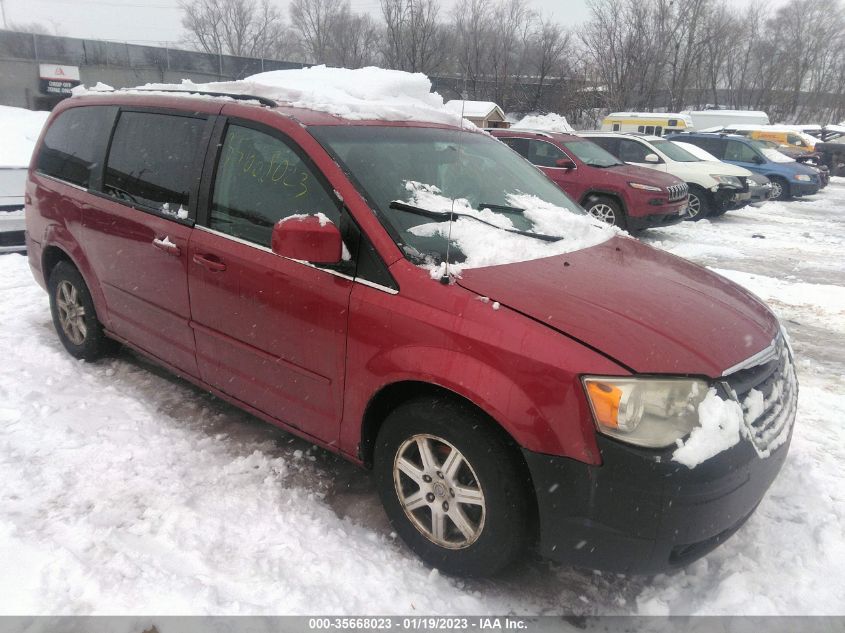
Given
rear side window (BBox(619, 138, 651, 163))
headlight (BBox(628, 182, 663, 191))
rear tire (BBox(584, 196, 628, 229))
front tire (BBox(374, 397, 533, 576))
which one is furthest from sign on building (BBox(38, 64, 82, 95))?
front tire (BBox(374, 397, 533, 576))

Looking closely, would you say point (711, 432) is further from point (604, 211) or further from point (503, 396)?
point (604, 211)

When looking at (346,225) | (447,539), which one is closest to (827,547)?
(447,539)

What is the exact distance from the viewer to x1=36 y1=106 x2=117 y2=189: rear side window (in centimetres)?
402

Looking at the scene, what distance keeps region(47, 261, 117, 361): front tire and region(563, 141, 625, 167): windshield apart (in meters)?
8.05

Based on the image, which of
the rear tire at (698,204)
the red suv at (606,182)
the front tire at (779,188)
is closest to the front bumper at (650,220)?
the red suv at (606,182)

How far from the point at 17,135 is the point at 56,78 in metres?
24.8

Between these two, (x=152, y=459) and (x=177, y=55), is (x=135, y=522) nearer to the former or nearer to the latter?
(x=152, y=459)

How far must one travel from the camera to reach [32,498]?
285 centimetres

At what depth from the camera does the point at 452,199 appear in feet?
9.65

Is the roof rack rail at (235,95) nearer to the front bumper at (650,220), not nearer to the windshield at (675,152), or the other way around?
the front bumper at (650,220)

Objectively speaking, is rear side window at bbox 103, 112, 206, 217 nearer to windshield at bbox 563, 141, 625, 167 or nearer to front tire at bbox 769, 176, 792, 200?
windshield at bbox 563, 141, 625, 167

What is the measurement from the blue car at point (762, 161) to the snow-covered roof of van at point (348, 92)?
44.3 ft

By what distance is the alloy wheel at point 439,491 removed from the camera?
7.81 feet

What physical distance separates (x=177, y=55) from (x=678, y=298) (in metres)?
33.8
